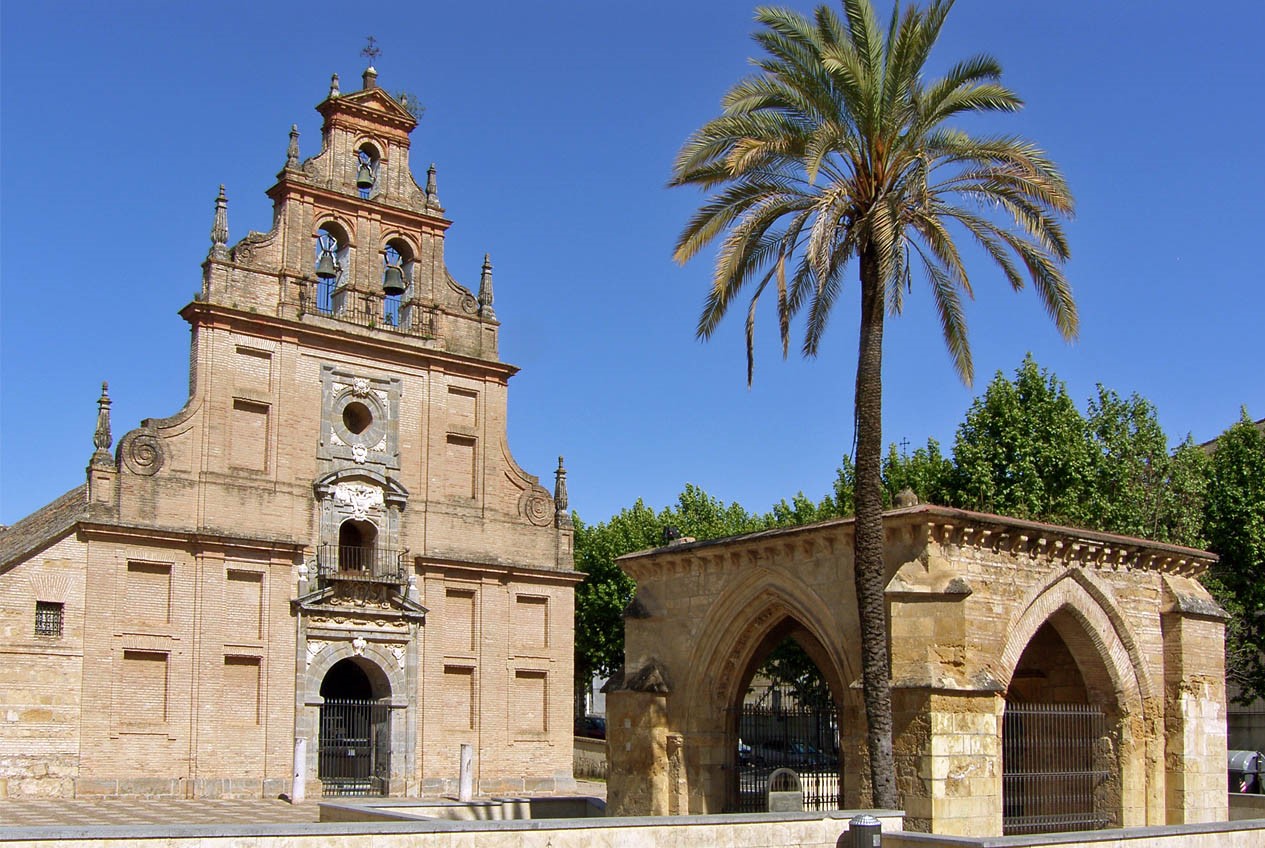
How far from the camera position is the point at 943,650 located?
16.4 meters

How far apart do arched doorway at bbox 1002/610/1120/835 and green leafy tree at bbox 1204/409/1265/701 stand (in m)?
15.3

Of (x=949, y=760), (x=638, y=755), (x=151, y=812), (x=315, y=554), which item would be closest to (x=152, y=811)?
(x=151, y=812)

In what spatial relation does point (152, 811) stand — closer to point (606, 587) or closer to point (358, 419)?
point (358, 419)

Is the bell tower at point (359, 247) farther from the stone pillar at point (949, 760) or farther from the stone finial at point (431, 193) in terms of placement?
the stone pillar at point (949, 760)

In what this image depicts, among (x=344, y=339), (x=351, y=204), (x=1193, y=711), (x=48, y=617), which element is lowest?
(x=1193, y=711)

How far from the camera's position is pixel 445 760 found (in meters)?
32.8

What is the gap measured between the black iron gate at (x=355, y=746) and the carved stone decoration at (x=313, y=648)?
1178mm

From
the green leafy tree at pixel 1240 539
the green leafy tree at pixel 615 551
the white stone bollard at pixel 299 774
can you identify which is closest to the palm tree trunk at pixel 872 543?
the white stone bollard at pixel 299 774

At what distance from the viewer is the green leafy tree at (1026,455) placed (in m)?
33.8

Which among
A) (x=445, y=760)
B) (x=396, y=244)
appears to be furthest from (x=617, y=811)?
(x=396, y=244)

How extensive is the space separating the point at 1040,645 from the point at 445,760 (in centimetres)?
1709

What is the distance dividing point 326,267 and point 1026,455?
1867 centimetres

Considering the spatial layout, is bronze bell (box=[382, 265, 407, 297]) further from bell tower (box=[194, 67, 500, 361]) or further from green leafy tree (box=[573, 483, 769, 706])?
green leafy tree (box=[573, 483, 769, 706])

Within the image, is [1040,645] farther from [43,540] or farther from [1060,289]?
[43,540]
